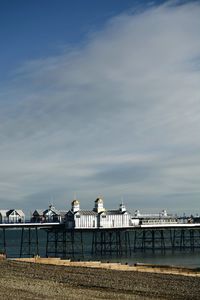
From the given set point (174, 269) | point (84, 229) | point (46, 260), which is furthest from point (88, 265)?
point (84, 229)

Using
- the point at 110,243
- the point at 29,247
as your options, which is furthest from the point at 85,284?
the point at 110,243

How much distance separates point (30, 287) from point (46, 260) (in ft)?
40.5

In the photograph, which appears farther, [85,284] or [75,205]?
[75,205]

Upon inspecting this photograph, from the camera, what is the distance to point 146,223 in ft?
226

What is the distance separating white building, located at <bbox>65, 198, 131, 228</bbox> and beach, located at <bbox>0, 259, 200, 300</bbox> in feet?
120

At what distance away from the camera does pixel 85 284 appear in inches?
858

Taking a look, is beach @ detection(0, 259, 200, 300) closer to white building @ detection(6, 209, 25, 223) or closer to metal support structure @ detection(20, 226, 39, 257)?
metal support structure @ detection(20, 226, 39, 257)

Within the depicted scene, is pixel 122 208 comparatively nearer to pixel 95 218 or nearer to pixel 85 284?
pixel 95 218

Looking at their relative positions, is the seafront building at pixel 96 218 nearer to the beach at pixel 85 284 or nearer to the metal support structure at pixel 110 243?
the metal support structure at pixel 110 243

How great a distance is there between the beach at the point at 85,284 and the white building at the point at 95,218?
36.7 m

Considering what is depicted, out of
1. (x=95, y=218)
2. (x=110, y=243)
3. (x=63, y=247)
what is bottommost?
(x=63, y=247)

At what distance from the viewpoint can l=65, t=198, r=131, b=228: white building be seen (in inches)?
2549

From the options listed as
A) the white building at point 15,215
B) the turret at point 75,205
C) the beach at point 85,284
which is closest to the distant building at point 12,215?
the white building at point 15,215

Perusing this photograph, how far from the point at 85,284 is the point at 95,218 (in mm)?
44095
